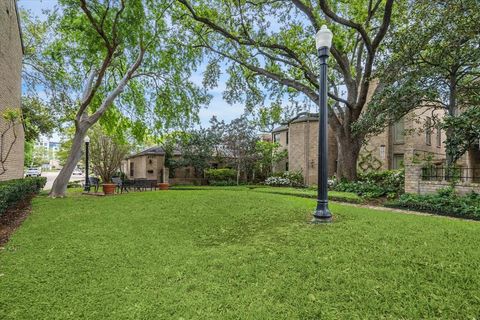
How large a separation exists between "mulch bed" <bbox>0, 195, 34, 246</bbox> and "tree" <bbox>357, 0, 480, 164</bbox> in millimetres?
11980

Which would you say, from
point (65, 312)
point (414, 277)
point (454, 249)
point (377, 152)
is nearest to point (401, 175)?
point (377, 152)

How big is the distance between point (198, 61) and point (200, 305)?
568 inches

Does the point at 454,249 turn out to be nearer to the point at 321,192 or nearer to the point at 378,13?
the point at 321,192

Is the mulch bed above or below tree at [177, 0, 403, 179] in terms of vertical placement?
below

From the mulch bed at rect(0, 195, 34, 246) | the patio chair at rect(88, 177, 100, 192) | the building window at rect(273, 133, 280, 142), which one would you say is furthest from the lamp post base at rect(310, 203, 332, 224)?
the building window at rect(273, 133, 280, 142)

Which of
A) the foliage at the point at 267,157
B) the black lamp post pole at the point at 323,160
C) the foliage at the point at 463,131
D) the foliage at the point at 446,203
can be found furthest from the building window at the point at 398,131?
the black lamp post pole at the point at 323,160

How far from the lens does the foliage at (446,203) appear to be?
7.48m

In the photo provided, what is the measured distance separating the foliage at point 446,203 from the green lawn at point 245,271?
2272 mm

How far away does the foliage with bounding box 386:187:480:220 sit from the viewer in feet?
24.6

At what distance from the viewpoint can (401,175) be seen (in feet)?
40.8

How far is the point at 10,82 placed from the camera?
11.1 metres

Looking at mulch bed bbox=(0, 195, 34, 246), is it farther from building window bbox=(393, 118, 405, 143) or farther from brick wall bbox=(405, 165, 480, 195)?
building window bbox=(393, 118, 405, 143)

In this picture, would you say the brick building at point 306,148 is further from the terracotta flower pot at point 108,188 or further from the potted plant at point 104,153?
the potted plant at point 104,153

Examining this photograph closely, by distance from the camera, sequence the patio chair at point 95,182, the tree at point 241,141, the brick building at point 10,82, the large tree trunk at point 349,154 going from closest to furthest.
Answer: the brick building at point 10,82 < the large tree trunk at point 349,154 < the patio chair at point 95,182 < the tree at point 241,141
